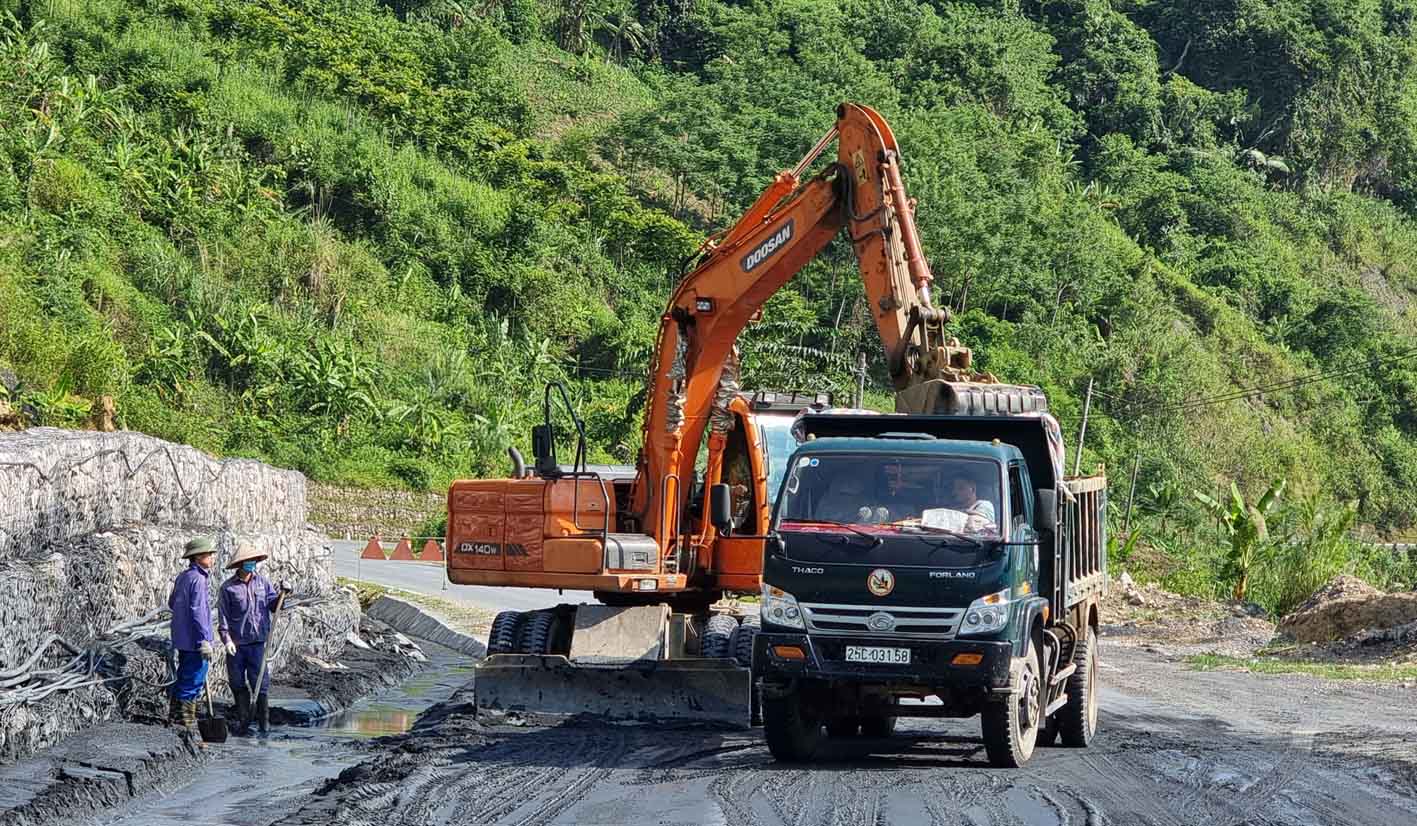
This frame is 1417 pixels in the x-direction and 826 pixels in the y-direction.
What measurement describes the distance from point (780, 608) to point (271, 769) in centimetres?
440

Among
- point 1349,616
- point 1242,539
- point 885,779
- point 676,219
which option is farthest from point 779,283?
point 676,219

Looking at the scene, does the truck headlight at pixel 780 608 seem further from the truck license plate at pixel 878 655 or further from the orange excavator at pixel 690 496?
the orange excavator at pixel 690 496

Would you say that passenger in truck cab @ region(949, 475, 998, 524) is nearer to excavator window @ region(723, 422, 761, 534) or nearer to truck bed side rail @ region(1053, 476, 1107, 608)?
truck bed side rail @ region(1053, 476, 1107, 608)

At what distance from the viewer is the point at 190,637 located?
14609mm

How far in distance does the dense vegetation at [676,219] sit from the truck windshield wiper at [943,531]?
83.0 ft

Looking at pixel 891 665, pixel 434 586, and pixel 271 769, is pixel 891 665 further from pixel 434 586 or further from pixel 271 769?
pixel 434 586

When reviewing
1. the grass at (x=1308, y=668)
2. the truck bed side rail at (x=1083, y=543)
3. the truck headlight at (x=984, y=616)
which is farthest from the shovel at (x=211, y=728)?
the grass at (x=1308, y=668)

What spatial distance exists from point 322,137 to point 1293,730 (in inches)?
2024

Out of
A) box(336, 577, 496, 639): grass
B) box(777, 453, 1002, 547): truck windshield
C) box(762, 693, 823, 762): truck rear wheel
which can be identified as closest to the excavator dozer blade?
box(762, 693, 823, 762): truck rear wheel

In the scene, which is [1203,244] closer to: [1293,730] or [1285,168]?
[1285,168]

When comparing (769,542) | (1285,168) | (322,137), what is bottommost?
(769,542)

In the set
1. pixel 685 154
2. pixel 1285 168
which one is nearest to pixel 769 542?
pixel 685 154

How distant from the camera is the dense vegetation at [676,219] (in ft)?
162

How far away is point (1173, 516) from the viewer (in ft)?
186
